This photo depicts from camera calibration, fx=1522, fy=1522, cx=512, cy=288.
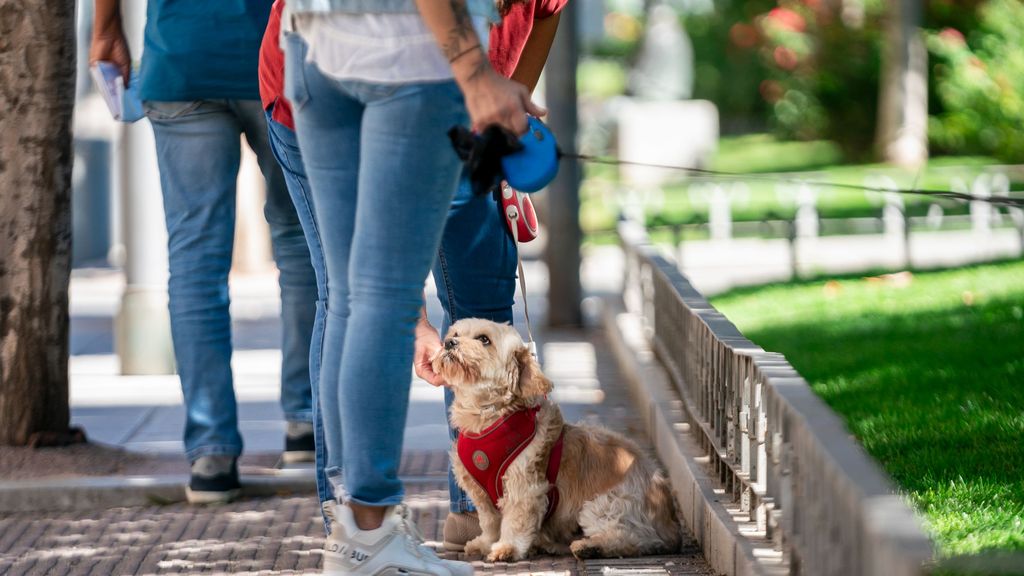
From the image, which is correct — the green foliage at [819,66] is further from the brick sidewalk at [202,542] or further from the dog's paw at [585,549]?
the dog's paw at [585,549]

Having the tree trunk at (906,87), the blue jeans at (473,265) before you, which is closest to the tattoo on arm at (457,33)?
the blue jeans at (473,265)

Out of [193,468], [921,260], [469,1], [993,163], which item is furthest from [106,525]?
[993,163]

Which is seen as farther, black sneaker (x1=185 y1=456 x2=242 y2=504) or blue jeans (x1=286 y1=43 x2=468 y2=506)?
black sneaker (x1=185 y1=456 x2=242 y2=504)

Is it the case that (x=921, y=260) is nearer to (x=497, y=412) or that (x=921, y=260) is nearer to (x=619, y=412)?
(x=619, y=412)

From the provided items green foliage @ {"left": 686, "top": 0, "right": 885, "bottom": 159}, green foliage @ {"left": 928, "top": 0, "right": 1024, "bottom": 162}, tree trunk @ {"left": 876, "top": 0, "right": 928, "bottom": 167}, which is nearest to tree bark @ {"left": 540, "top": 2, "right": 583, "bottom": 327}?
green foliage @ {"left": 928, "top": 0, "right": 1024, "bottom": 162}

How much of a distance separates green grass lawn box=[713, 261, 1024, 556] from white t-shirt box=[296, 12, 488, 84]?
70.1 inches

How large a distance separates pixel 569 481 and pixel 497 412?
12.2 inches

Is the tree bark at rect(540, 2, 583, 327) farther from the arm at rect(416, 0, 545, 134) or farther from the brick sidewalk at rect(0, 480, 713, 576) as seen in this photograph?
the arm at rect(416, 0, 545, 134)

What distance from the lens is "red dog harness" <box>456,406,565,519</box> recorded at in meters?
4.25

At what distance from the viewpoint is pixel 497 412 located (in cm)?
425

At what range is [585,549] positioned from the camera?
14.0 ft

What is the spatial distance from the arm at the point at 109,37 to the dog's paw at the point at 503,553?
7.30ft

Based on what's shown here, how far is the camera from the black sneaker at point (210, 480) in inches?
204

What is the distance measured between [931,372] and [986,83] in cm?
2284
